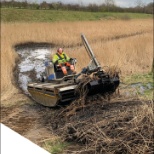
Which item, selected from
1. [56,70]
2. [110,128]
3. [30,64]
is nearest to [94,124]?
[110,128]

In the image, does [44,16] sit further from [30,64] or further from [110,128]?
[110,128]

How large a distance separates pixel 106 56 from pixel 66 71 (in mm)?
5000

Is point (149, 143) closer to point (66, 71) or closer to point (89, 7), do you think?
point (66, 71)

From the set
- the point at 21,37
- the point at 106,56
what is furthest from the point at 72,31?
the point at 106,56

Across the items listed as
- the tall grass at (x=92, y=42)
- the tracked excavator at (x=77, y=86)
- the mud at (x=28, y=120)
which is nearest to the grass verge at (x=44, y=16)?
the tall grass at (x=92, y=42)

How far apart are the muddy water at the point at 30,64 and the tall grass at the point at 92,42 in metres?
0.44

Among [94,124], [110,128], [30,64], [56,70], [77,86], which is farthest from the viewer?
[30,64]

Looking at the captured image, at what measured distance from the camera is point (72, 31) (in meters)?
20.2

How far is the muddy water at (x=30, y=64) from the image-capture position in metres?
12.2

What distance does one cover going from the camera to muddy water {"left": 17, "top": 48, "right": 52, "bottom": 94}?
482 inches

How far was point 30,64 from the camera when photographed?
15648 mm

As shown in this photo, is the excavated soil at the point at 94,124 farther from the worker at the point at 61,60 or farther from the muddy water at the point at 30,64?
the muddy water at the point at 30,64

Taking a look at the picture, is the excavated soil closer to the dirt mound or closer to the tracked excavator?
the dirt mound

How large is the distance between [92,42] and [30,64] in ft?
13.7
